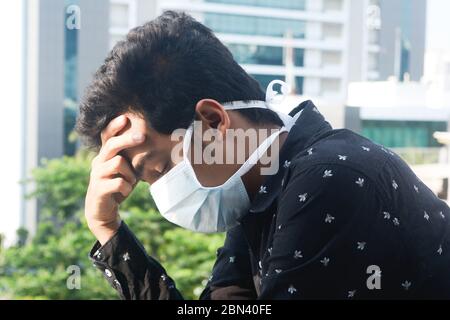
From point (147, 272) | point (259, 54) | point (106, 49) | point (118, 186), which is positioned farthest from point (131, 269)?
point (259, 54)

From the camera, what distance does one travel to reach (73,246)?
11.1 feet

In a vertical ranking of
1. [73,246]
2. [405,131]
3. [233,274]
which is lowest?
[73,246]

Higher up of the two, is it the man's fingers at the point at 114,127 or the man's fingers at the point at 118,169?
the man's fingers at the point at 114,127

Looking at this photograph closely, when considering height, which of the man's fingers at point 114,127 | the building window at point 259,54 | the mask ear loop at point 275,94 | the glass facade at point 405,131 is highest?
the building window at point 259,54

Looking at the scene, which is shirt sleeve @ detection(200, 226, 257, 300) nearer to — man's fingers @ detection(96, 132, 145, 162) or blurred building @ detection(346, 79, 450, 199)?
man's fingers @ detection(96, 132, 145, 162)

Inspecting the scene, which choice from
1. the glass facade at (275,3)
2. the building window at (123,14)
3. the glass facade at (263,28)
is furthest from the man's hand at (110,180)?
the glass facade at (275,3)

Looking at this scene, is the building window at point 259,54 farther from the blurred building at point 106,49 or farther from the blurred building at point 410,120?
the blurred building at point 410,120

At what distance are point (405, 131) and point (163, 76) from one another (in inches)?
137

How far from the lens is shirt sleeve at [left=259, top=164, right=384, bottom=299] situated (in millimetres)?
886

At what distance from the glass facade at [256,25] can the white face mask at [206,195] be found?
3300mm

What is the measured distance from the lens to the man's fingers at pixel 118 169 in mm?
1069

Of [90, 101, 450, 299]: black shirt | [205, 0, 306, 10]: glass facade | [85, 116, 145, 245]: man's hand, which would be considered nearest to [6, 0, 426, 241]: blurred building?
[205, 0, 306, 10]: glass facade

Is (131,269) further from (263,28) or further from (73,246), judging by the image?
(263,28)
